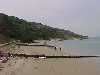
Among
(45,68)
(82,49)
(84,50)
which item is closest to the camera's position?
(45,68)

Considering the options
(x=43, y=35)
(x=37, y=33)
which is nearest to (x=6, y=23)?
(x=37, y=33)

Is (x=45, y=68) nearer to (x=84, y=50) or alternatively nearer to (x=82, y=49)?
(x=84, y=50)

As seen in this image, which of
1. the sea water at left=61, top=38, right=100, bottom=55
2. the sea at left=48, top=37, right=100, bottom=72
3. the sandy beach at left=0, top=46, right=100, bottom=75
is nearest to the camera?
the sandy beach at left=0, top=46, right=100, bottom=75

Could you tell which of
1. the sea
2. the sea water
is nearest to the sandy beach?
the sea

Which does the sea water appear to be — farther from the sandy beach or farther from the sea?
the sandy beach

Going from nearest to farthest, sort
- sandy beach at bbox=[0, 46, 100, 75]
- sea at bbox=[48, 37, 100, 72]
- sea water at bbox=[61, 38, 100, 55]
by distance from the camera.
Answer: sandy beach at bbox=[0, 46, 100, 75], sea at bbox=[48, 37, 100, 72], sea water at bbox=[61, 38, 100, 55]

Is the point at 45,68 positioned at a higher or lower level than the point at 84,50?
lower

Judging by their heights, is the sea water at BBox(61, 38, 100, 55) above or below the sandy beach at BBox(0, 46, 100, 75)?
above

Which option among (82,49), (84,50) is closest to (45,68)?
(84,50)

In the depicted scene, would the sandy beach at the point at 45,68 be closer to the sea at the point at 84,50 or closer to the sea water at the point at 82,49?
the sea at the point at 84,50

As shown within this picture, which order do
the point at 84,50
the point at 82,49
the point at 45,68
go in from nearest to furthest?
1. the point at 45,68
2. the point at 84,50
3. the point at 82,49

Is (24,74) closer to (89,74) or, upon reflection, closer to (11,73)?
(11,73)

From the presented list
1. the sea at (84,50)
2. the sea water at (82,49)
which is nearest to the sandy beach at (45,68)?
the sea at (84,50)

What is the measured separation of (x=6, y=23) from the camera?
88250 millimetres
